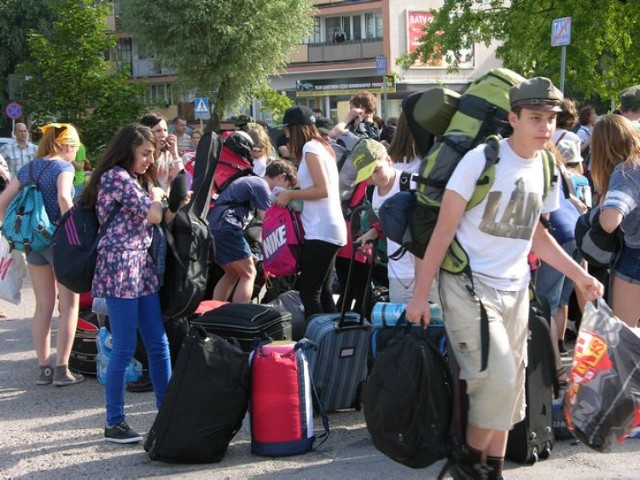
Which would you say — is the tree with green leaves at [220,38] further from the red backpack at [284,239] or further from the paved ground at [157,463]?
the paved ground at [157,463]

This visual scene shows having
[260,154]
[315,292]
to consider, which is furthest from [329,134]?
[315,292]

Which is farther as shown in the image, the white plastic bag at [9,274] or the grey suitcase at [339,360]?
the white plastic bag at [9,274]

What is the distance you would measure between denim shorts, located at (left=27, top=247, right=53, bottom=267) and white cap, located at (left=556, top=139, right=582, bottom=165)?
3783 millimetres

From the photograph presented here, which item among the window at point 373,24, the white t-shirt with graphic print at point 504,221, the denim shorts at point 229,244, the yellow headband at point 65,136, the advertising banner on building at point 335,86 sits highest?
the window at point 373,24

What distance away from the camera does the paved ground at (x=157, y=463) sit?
4438mm

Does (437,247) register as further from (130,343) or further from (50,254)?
(50,254)

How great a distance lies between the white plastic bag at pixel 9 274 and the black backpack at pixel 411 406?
174 inches

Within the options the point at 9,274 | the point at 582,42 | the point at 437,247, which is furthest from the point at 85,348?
the point at 582,42

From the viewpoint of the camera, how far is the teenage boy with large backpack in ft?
11.9

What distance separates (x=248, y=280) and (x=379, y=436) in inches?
135

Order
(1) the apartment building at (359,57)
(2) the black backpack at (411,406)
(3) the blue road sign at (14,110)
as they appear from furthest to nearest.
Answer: (1) the apartment building at (359,57), (3) the blue road sign at (14,110), (2) the black backpack at (411,406)

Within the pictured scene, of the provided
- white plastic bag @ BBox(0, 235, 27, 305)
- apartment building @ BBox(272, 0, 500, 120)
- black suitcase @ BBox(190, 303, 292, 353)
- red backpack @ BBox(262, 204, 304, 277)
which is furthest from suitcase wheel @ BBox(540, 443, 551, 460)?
apartment building @ BBox(272, 0, 500, 120)

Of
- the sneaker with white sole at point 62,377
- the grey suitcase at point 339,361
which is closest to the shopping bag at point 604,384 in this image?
the grey suitcase at point 339,361

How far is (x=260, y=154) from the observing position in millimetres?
8836
